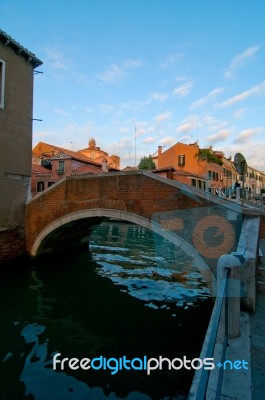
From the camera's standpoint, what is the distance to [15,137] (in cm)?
1085

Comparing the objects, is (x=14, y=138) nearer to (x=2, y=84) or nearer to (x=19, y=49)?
(x=2, y=84)

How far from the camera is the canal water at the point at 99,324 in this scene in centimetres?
437

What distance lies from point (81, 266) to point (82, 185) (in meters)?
3.97

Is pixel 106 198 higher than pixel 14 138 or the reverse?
the reverse

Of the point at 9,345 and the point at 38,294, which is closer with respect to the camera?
the point at 9,345

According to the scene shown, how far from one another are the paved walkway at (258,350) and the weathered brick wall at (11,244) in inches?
378

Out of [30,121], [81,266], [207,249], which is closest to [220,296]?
[207,249]

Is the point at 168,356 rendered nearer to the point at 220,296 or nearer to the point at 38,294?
the point at 220,296

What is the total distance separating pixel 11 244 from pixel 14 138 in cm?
438

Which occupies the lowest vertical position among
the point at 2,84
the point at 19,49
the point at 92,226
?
the point at 92,226

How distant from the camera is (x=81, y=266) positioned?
38.1 ft

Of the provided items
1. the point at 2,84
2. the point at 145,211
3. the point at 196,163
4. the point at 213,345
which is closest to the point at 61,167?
the point at 196,163

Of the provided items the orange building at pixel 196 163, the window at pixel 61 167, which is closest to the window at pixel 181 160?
the orange building at pixel 196 163

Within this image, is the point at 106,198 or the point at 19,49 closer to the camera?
the point at 106,198
